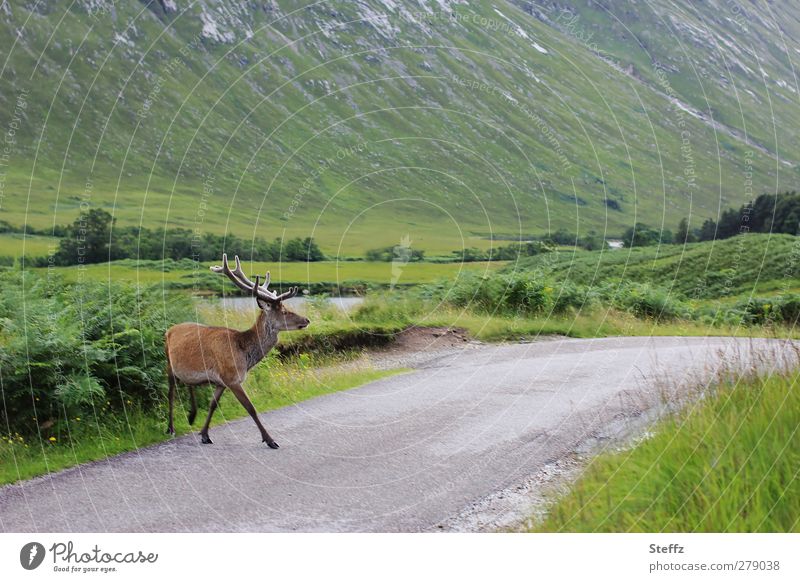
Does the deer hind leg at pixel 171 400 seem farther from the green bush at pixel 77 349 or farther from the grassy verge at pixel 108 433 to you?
the green bush at pixel 77 349

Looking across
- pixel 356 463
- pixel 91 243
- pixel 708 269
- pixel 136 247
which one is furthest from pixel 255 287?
pixel 136 247

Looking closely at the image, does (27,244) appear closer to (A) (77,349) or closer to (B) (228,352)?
(A) (77,349)

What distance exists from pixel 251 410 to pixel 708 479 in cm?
502

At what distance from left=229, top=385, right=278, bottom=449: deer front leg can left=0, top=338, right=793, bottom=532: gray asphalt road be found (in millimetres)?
113

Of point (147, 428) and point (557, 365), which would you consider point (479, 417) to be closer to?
point (147, 428)

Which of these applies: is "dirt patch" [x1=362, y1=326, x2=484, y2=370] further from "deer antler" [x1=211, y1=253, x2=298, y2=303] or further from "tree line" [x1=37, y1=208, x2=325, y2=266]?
"tree line" [x1=37, y1=208, x2=325, y2=266]

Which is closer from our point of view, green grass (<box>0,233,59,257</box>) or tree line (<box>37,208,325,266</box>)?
tree line (<box>37,208,325,266</box>)

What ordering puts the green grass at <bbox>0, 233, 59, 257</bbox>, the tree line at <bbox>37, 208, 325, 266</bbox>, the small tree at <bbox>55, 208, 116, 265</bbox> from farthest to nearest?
the green grass at <bbox>0, 233, 59, 257</bbox> < the small tree at <bbox>55, 208, 116, 265</bbox> < the tree line at <bbox>37, 208, 325, 266</bbox>

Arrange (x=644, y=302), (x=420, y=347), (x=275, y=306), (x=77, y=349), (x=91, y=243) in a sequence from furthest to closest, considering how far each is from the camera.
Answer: (x=91, y=243), (x=644, y=302), (x=420, y=347), (x=77, y=349), (x=275, y=306)

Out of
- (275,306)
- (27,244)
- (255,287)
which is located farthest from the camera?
(27,244)

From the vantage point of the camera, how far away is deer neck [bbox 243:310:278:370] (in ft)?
32.6

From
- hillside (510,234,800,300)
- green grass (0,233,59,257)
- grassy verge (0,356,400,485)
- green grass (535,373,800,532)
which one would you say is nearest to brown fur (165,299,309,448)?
grassy verge (0,356,400,485)

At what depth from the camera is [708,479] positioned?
717 centimetres
